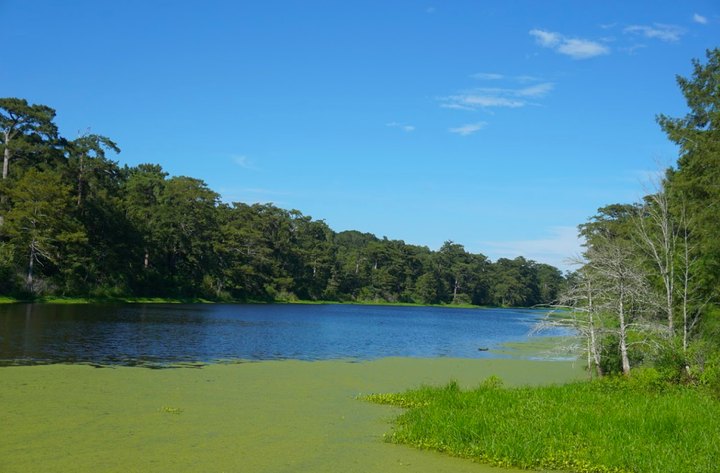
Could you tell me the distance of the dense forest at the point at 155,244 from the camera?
55.9m

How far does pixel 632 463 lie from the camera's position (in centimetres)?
905

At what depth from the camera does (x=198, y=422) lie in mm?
12102

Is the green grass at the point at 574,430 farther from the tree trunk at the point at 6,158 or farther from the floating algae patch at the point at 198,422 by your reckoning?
the tree trunk at the point at 6,158

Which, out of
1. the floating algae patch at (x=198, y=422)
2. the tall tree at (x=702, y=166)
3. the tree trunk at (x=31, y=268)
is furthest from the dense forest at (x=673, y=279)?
the tree trunk at (x=31, y=268)

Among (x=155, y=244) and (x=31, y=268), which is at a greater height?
(x=155, y=244)

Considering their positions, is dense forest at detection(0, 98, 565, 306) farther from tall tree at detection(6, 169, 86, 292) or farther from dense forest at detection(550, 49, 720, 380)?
dense forest at detection(550, 49, 720, 380)

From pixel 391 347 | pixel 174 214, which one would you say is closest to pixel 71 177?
pixel 174 214

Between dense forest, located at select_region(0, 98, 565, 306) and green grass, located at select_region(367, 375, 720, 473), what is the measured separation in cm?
2547

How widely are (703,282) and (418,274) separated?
420ft

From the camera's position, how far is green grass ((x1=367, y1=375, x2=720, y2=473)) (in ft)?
30.6

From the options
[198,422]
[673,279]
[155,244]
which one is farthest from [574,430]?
[155,244]

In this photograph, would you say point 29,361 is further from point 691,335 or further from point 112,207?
point 112,207

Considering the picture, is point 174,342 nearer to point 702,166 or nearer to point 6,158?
point 702,166

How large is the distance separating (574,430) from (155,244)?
76.7m
